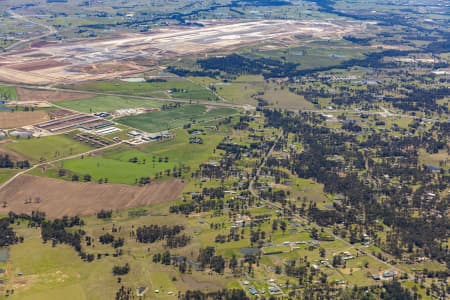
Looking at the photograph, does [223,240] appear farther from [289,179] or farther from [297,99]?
[297,99]

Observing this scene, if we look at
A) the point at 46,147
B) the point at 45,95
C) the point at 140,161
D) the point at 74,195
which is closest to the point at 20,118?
the point at 45,95

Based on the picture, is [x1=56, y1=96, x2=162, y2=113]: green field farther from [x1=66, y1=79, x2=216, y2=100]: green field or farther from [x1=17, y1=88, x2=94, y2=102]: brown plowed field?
[x1=66, y1=79, x2=216, y2=100]: green field

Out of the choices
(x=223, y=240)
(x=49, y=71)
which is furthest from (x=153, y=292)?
(x=49, y=71)

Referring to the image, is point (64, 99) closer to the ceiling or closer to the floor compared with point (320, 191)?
closer to the ceiling

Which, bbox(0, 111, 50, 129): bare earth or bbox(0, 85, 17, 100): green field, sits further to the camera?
bbox(0, 85, 17, 100): green field

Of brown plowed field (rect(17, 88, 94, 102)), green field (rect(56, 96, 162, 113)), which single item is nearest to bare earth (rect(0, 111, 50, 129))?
Answer: green field (rect(56, 96, 162, 113))

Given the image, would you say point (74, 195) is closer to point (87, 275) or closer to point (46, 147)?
point (46, 147)
